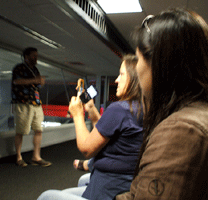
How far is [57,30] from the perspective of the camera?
3.19 meters

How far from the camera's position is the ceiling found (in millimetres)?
2387

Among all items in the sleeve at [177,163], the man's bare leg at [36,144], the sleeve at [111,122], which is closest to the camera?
the sleeve at [177,163]

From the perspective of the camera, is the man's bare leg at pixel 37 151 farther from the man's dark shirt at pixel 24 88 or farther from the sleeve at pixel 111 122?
the sleeve at pixel 111 122

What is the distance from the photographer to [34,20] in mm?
2803

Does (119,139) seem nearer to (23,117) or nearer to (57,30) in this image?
(23,117)

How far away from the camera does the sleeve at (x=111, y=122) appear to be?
0.86m

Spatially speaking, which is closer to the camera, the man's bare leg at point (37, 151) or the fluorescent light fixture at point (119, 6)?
→ the fluorescent light fixture at point (119, 6)

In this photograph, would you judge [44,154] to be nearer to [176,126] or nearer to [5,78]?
[5,78]

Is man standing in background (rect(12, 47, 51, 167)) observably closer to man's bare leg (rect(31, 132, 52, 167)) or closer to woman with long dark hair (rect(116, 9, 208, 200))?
man's bare leg (rect(31, 132, 52, 167))

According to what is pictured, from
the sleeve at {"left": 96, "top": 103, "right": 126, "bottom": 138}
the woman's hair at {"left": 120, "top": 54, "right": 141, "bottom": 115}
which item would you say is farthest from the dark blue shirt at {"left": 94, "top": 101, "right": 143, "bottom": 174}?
the woman's hair at {"left": 120, "top": 54, "right": 141, "bottom": 115}

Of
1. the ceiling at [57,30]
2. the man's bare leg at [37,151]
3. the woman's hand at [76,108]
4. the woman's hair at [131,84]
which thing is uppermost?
the ceiling at [57,30]

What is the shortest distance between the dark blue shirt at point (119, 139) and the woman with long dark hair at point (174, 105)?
337 millimetres

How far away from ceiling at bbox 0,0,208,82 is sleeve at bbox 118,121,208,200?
2.03m

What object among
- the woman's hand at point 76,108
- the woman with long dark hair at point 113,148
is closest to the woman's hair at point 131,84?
the woman with long dark hair at point 113,148
